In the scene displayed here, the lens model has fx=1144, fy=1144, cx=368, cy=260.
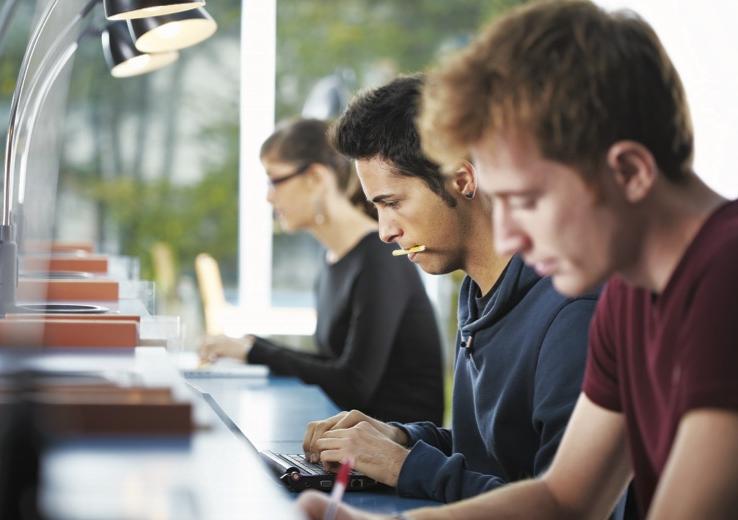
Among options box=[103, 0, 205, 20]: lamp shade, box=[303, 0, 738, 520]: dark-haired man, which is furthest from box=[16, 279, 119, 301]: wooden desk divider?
box=[303, 0, 738, 520]: dark-haired man

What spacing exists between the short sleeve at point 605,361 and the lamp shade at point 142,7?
4.84 ft

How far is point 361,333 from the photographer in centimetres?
341

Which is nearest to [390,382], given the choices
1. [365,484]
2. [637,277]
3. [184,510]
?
[365,484]

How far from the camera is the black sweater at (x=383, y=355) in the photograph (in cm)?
335

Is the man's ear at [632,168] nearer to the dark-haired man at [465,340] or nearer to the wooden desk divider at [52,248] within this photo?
the dark-haired man at [465,340]

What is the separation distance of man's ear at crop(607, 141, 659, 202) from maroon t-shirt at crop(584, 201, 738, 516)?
0.08 m

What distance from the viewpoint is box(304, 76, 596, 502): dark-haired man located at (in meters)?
1.79

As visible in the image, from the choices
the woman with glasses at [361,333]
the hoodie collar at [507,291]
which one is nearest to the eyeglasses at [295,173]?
the woman with glasses at [361,333]

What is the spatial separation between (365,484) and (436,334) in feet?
5.40

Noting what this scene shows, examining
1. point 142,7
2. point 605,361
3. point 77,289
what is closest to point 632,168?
point 605,361

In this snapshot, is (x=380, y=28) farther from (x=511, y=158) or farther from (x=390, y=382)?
(x=511, y=158)

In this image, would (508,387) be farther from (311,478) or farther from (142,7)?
(142,7)

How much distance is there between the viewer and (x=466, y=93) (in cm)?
126

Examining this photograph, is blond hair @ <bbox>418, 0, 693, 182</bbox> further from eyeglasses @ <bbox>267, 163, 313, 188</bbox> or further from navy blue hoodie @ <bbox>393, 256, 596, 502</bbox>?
eyeglasses @ <bbox>267, 163, 313, 188</bbox>
